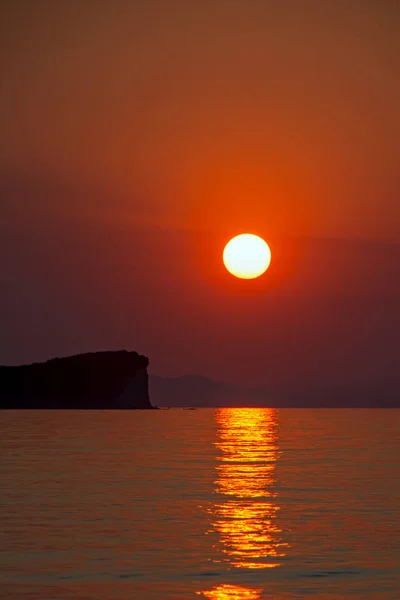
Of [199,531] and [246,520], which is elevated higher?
[246,520]

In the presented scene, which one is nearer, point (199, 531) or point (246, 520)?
point (199, 531)

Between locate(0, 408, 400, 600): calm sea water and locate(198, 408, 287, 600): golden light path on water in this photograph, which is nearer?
locate(0, 408, 400, 600): calm sea water

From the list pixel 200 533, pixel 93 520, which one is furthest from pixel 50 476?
pixel 200 533

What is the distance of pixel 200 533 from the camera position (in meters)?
36.4

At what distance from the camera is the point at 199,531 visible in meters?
36.9

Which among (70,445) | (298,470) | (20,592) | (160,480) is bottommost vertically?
(20,592)

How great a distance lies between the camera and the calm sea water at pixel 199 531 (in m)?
27.8

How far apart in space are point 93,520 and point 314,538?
9.13 m

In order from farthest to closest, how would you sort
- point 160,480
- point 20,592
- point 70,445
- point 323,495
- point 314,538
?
point 70,445 < point 160,480 < point 323,495 < point 314,538 < point 20,592

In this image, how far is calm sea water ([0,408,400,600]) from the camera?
27.8m

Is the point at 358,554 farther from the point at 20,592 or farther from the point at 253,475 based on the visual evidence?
the point at 253,475

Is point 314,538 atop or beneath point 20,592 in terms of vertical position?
atop

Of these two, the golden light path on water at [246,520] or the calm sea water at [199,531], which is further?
the golden light path on water at [246,520]

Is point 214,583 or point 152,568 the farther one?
point 152,568
